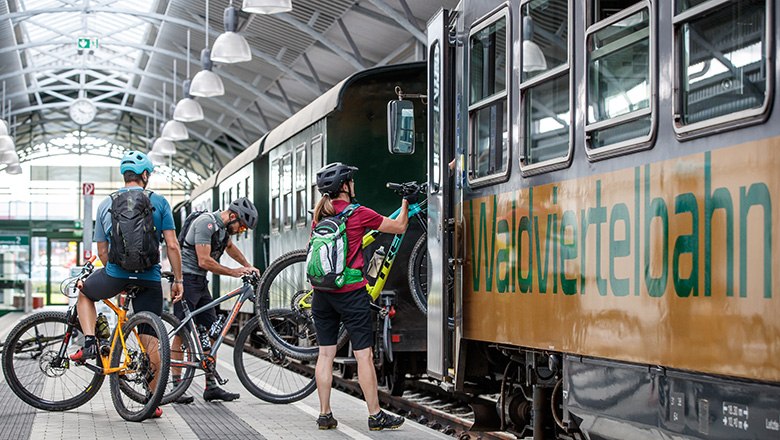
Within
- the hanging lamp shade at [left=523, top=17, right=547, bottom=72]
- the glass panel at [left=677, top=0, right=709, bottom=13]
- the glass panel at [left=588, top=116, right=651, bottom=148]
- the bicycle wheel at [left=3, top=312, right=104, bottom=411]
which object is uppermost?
the hanging lamp shade at [left=523, top=17, right=547, bottom=72]

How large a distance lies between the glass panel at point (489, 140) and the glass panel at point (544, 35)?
0.45 meters

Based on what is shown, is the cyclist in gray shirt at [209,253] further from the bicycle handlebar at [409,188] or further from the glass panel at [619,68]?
the glass panel at [619,68]

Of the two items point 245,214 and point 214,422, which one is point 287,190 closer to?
point 245,214

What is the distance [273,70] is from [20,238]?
9281 millimetres

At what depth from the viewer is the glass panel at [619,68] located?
548 cm

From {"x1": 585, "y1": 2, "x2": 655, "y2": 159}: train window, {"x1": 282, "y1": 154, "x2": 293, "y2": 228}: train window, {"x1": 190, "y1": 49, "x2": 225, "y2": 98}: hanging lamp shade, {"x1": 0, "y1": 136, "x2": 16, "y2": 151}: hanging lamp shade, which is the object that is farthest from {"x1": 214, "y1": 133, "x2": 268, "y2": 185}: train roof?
{"x1": 585, "y1": 2, "x2": 655, "y2": 159}: train window

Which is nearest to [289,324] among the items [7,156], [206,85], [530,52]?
[530,52]

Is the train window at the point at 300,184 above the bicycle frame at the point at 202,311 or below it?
above

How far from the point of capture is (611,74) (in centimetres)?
586

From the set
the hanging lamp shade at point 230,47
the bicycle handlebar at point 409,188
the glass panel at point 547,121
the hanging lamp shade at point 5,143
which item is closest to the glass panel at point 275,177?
the hanging lamp shade at point 230,47

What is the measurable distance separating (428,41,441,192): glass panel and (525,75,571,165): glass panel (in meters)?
1.59

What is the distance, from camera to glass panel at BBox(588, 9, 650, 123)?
548 centimetres

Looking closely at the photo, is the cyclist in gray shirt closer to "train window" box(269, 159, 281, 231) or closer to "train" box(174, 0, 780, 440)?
"train" box(174, 0, 780, 440)

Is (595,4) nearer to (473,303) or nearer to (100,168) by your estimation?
(473,303)
